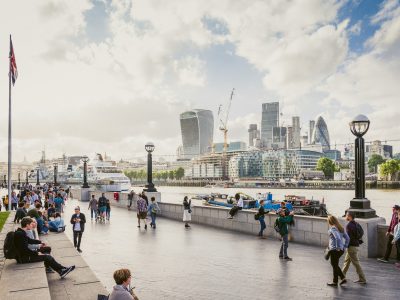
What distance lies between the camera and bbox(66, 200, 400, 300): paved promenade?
28.9 feet

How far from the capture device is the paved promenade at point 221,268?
8.80 meters

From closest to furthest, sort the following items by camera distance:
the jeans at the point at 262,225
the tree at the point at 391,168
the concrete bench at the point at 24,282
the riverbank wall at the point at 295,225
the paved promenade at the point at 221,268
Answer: the concrete bench at the point at 24,282
the paved promenade at the point at 221,268
the riverbank wall at the point at 295,225
the jeans at the point at 262,225
the tree at the point at 391,168

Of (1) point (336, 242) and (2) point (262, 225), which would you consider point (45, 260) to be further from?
(2) point (262, 225)

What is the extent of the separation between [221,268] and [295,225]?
550 centimetres

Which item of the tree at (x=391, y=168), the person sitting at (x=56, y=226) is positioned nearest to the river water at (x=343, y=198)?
the person sitting at (x=56, y=226)

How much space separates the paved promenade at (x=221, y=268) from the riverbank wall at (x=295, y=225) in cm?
57

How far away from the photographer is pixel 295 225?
15.4 m

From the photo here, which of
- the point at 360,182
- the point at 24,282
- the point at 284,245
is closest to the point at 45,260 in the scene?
the point at 24,282

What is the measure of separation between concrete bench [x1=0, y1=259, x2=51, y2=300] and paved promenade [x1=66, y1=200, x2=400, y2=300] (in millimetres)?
2026

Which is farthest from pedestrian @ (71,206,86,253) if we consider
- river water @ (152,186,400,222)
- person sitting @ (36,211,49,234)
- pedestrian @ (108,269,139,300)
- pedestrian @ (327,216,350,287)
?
river water @ (152,186,400,222)

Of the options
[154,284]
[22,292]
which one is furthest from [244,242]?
[22,292]

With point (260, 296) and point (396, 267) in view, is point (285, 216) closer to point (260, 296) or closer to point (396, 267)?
point (396, 267)

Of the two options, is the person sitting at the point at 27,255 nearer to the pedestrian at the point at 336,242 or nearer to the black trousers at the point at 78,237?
the black trousers at the point at 78,237

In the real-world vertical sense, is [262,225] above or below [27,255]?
below
